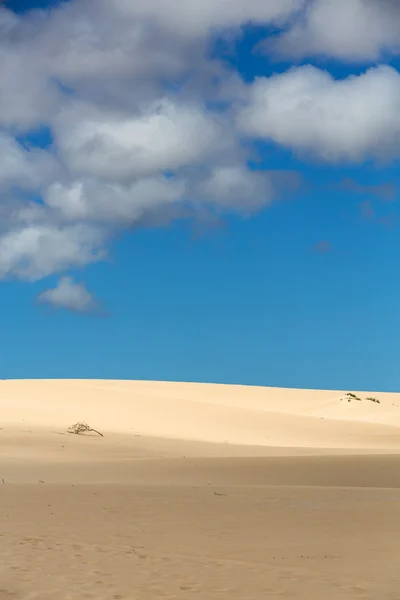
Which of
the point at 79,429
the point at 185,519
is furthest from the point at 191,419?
the point at 185,519

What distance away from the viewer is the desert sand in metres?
8.20

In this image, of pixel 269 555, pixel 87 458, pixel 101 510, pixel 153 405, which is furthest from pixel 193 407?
pixel 269 555

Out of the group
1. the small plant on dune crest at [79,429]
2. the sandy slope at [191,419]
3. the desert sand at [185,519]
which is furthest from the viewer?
the sandy slope at [191,419]

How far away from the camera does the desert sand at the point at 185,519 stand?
8195 millimetres

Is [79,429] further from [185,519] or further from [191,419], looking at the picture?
[185,519]

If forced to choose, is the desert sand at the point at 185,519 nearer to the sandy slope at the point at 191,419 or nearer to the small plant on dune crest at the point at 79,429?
the small plant on dune crest at the point at 79,429

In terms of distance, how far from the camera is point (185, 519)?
39.5ft

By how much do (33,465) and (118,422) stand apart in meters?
12.7

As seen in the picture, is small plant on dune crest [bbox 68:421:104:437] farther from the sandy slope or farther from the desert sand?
the sandy slope

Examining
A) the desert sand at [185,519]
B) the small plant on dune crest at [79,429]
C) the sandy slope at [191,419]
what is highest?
the sandy slope at [191,419]

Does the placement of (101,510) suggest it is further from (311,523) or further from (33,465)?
(33,465)

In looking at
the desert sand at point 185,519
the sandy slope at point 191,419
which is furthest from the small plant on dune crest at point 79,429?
the sandy slope at point 191,419

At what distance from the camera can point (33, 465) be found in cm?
2069

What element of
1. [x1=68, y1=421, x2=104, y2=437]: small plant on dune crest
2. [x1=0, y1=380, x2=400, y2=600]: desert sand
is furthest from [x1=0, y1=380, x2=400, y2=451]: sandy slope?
[x1=0, y1=380, x2=400, y2=600]: desert sand
